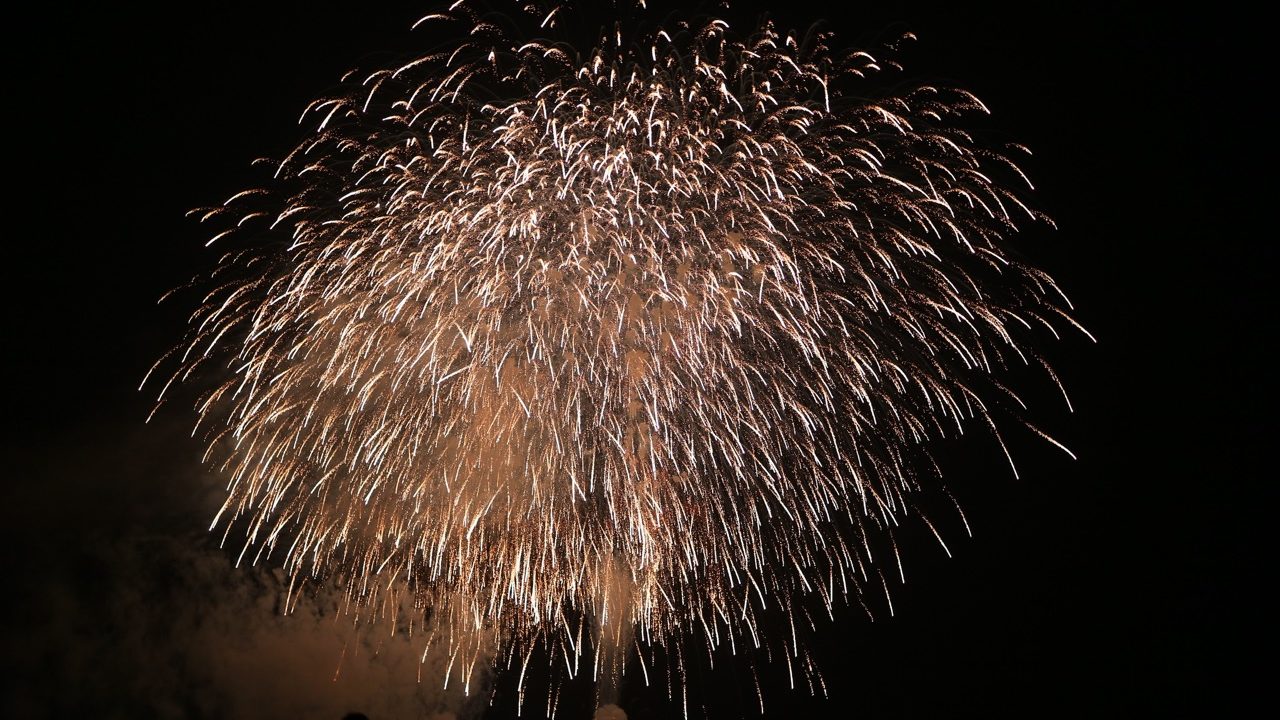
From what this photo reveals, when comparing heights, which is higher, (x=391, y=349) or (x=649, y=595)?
(x=391, y=349)

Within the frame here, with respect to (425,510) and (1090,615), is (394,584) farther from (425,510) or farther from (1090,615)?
(1090,615)

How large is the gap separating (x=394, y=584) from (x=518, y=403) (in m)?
8.66

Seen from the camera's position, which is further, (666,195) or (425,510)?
(425,510)

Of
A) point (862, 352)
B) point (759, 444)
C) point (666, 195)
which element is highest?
point (666, 195)

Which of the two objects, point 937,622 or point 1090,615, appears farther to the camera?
point 937,622

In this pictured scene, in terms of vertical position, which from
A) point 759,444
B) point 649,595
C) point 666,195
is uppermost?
point 666,195

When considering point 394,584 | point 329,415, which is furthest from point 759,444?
point 394,584

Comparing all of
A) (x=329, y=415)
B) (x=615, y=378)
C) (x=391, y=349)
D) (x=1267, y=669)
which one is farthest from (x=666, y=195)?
(x=1267, y=669)

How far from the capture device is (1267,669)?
55.2 feet

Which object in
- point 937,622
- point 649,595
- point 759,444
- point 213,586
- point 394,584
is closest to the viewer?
point 759,444

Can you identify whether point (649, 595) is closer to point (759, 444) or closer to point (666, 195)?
point (759, 444)

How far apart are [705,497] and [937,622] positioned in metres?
14.1

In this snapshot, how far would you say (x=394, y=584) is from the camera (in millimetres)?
16266

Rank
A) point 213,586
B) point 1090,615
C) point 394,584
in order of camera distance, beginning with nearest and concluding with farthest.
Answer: point 213,586 → point 394,584 → point 1090,615
